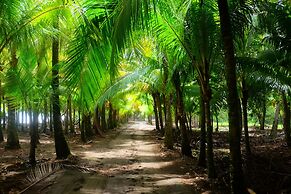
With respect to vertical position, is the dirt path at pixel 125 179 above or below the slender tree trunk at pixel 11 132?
below

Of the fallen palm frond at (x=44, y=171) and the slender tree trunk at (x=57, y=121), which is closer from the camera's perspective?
the fallen palm frond at (x=44, y=171)

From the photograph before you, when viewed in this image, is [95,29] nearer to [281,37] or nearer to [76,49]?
[76,49]

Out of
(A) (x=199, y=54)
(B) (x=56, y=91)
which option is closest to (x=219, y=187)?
(A) (x=199, y=54)

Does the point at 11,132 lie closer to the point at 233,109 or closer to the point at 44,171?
the point at 44,171

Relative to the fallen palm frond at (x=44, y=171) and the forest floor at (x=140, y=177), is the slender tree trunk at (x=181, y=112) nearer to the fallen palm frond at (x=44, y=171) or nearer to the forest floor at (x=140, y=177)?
the forest floor at (x=140, y=177)

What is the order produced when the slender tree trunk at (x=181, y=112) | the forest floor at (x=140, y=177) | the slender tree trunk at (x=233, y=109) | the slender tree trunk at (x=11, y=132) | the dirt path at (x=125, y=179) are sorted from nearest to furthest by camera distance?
1. the slender tree trunk at (x=233, y=109)
2. the forest floor at (x=140, y=177)
3. the dirt path at (x=125, y=179)
4. the slender tree trunk at (x=181, y=112)
5. the slender tree trunk at (x=11, y=132)

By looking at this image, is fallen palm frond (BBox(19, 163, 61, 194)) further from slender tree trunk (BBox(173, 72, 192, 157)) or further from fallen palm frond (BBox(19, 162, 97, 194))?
slender tree trunk (BBox(173, 72, 192, 157))

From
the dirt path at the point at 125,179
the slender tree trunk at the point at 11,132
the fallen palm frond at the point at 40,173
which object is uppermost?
the slender tree trunk at the point at 11,132

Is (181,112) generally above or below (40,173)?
above

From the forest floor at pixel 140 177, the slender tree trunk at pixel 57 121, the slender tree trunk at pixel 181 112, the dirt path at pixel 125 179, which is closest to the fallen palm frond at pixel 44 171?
the forest floor at pixel 140 177

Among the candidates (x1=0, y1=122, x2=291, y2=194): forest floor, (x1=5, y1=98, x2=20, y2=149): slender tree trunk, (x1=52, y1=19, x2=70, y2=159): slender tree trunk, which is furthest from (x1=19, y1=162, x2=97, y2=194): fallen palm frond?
(x1=5, y1=98, x2=20, y2=149): slender tree trunk

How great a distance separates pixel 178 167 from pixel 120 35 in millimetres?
8188

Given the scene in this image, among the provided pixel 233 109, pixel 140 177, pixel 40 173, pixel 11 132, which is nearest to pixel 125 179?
pixel 140 177

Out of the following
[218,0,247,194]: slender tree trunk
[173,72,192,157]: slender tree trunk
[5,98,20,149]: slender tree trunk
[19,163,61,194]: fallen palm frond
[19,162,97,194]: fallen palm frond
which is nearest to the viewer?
[218,0,247,194]: slender tree trunk
